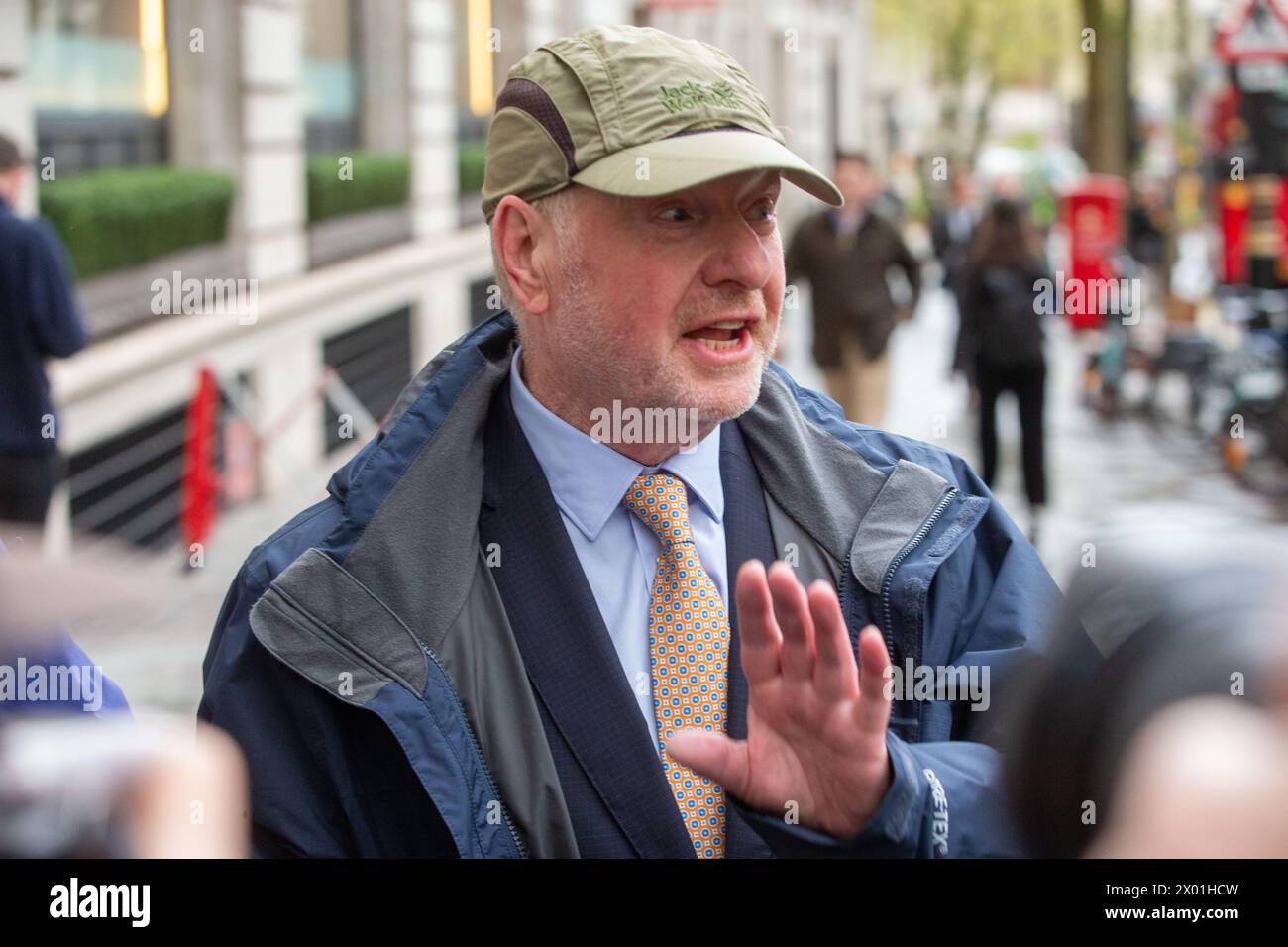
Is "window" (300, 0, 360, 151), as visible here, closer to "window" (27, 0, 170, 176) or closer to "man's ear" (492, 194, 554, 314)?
"window" (27, 0, 170, 176)

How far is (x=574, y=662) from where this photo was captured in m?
2.26

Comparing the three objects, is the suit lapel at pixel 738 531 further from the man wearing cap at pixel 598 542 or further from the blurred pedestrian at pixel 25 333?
the blurred pedestrian at pixel 25 333

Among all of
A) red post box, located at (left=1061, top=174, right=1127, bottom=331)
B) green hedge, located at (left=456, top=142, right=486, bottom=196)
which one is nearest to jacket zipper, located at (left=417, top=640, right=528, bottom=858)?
red post box, located at (left=1061, top=174, right=1127, bottom=331)

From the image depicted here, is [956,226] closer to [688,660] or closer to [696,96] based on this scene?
[696,96]

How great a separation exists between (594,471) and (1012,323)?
27.6 ft

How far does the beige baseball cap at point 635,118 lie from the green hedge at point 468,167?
1686cm

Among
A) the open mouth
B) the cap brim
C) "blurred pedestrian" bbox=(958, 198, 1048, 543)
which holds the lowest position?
"blurred pedestrian" bbox=(958, 198, 1048, 543)

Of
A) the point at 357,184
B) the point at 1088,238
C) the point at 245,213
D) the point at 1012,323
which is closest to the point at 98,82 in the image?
the point at 245,213

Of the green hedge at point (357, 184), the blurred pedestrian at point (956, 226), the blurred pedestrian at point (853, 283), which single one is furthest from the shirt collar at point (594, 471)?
the blurred pedestrian at point (956, 226)

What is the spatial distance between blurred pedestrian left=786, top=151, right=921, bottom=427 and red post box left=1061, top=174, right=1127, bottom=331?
6989mm

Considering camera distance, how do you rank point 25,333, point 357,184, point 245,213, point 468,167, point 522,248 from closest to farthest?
1. point 522,248
2. point 25,333
3. point 245,213
4. point 357,184
5. point 468,167

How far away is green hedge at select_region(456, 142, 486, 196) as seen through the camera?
19219 mm

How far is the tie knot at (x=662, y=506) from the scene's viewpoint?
2.40 m
